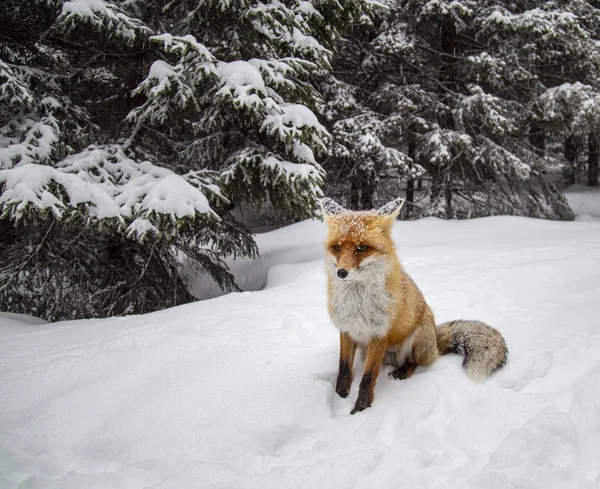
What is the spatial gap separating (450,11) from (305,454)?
11.5m

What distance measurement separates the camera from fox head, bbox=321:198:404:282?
7.30ft

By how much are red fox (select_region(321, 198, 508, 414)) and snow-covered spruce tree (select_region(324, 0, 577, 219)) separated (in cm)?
794

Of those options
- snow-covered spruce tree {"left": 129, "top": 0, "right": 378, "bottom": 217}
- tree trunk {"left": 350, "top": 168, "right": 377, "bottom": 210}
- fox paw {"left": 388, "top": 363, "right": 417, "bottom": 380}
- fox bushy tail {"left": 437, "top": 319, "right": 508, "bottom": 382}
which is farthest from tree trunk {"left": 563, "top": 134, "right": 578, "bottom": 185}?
fox paw {"left": 388, "top": 363, "right": 417, "bottom": 380}

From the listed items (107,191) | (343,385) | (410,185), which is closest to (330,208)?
(343,385)

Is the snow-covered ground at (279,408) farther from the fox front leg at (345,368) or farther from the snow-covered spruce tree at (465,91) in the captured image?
the snow-covered spruce tree at (465,91)

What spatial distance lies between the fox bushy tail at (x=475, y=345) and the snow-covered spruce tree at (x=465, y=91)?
7649 mm

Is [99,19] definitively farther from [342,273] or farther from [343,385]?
[343,385]

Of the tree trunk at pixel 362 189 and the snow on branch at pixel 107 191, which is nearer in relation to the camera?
the snow on branch at pixel 107 191

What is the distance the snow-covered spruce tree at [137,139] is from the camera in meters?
4.59

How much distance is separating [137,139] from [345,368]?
5154 millimetres

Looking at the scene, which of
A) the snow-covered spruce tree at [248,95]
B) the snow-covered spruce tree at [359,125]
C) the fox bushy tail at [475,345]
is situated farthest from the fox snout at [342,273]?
the snow-covered spruce tree at [359,125]

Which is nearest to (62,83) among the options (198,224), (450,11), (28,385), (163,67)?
(163,67)

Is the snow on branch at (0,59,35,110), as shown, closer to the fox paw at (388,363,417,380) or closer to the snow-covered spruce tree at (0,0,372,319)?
the snow-covered spruce tree at (0,0,372,319)

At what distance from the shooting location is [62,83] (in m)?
5.96
